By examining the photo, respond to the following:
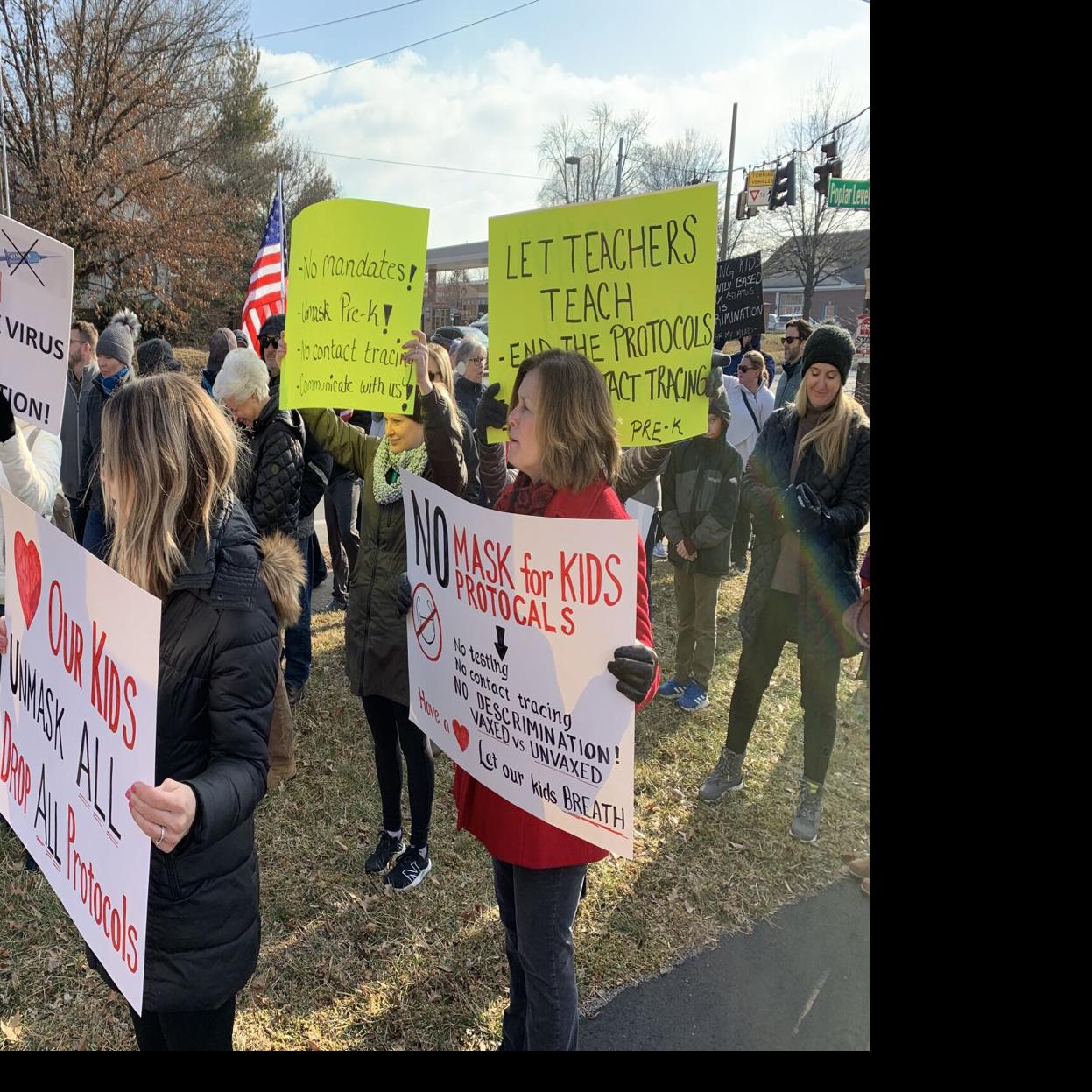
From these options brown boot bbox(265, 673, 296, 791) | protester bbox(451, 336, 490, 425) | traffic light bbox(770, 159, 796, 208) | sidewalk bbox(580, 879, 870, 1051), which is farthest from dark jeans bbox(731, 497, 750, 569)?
traffic light bbox(770, 159, 796, 208)

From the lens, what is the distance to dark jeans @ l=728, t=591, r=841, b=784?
366 centimetres

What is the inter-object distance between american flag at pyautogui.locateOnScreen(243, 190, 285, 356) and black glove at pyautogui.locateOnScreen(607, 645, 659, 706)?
6330 millimetres

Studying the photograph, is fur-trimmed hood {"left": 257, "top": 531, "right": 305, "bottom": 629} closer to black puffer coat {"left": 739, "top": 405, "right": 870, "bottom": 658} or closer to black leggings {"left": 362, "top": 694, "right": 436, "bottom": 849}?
black leggings {"left": 362, "top": 694, "right": 436, "bottom": 849}

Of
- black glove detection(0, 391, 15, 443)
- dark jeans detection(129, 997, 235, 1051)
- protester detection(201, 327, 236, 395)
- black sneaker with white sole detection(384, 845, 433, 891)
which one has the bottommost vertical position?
black sneaker with white sole detection(384, 845, 433, 891)

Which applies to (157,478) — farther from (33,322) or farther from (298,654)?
(298,654)

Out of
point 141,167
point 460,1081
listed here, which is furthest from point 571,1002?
point 141,167

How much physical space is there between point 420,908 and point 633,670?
199 cm

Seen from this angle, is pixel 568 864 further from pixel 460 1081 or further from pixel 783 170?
pixel 783 170

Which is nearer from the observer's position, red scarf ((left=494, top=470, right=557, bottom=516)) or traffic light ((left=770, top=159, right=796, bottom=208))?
red scarf ((left=494, top=470, right=557, bottom=516))

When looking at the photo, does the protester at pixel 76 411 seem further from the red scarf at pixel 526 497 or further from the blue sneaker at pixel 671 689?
the blue sneaker at pixel 671 689

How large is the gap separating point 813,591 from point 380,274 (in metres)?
2.31

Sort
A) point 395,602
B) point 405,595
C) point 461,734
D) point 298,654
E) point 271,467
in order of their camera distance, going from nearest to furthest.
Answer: point 461,734 → point 405,595 → point 395,602 → point 271,467 → point 298,654

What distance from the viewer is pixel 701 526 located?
489cm

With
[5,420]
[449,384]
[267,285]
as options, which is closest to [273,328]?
[449,384]
